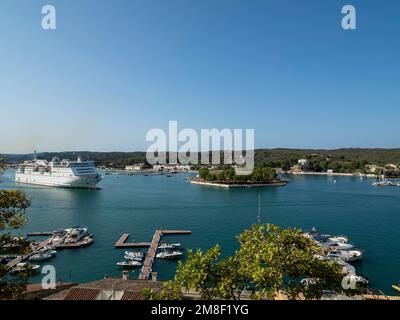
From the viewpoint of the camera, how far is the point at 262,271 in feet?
15.8

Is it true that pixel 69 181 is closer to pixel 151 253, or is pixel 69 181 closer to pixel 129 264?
pixel 151 253

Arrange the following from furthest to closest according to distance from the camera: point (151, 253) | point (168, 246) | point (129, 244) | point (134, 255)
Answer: point (129, 244) → point (168, 246) → point (151, 253) → point (134, 255)

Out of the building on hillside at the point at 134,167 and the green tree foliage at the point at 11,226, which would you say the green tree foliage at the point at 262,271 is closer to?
the green tree foliage at the point at 11,226

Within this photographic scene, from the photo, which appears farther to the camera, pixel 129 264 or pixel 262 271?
pixel 129 264

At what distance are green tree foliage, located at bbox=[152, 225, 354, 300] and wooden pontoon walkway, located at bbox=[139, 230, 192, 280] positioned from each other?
1003 cm

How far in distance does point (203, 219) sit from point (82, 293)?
1855cm

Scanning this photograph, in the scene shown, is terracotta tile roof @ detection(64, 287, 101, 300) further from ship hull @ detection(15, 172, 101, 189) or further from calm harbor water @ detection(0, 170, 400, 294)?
ship hull @ detection(15, 172, 101, 189)

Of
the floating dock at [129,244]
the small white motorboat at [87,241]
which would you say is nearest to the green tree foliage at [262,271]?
the floating dock at [129,244]

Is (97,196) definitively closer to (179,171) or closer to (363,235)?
(363,235)

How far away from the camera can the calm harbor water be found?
16734 millimetres

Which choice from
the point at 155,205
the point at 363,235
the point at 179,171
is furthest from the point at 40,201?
the point at 179,171

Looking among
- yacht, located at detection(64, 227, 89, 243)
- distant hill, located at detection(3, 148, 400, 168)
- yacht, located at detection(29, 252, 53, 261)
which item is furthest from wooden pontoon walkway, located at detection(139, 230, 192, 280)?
distant hill, located at detection(3, 148, 400, 168)

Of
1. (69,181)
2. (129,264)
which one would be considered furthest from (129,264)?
(69,181)
